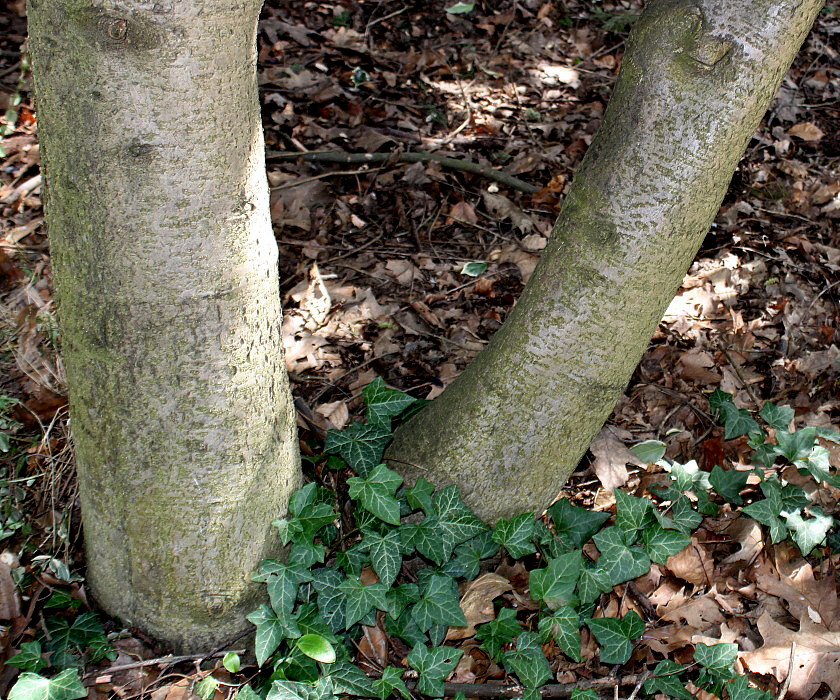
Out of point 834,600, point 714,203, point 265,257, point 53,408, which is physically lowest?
point 53,408

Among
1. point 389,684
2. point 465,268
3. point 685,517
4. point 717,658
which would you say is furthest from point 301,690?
point 465,268

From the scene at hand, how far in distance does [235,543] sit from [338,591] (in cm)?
31

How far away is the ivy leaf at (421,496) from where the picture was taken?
2014mm

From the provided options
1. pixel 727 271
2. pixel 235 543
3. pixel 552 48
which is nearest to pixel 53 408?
pixel 235 543

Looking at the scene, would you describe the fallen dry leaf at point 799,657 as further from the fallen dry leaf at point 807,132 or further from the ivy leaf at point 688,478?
the fallen dry leaf at point 807,132

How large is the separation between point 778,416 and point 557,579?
1.03 m

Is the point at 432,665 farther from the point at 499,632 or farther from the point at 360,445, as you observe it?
the point at 360,445

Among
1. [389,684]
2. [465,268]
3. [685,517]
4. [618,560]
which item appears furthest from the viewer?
[465,268]

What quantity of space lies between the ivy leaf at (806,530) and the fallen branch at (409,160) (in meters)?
2.25

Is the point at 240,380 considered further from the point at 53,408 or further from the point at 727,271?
the point at 727,271

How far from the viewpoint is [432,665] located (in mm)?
1810

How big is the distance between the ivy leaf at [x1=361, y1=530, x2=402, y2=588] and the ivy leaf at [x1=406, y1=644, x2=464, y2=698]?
191mm

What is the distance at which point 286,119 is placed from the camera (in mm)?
4250

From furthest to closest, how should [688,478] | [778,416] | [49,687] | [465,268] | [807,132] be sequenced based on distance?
[807,132], [465,268], [778,416], [688,478], [49,687]
